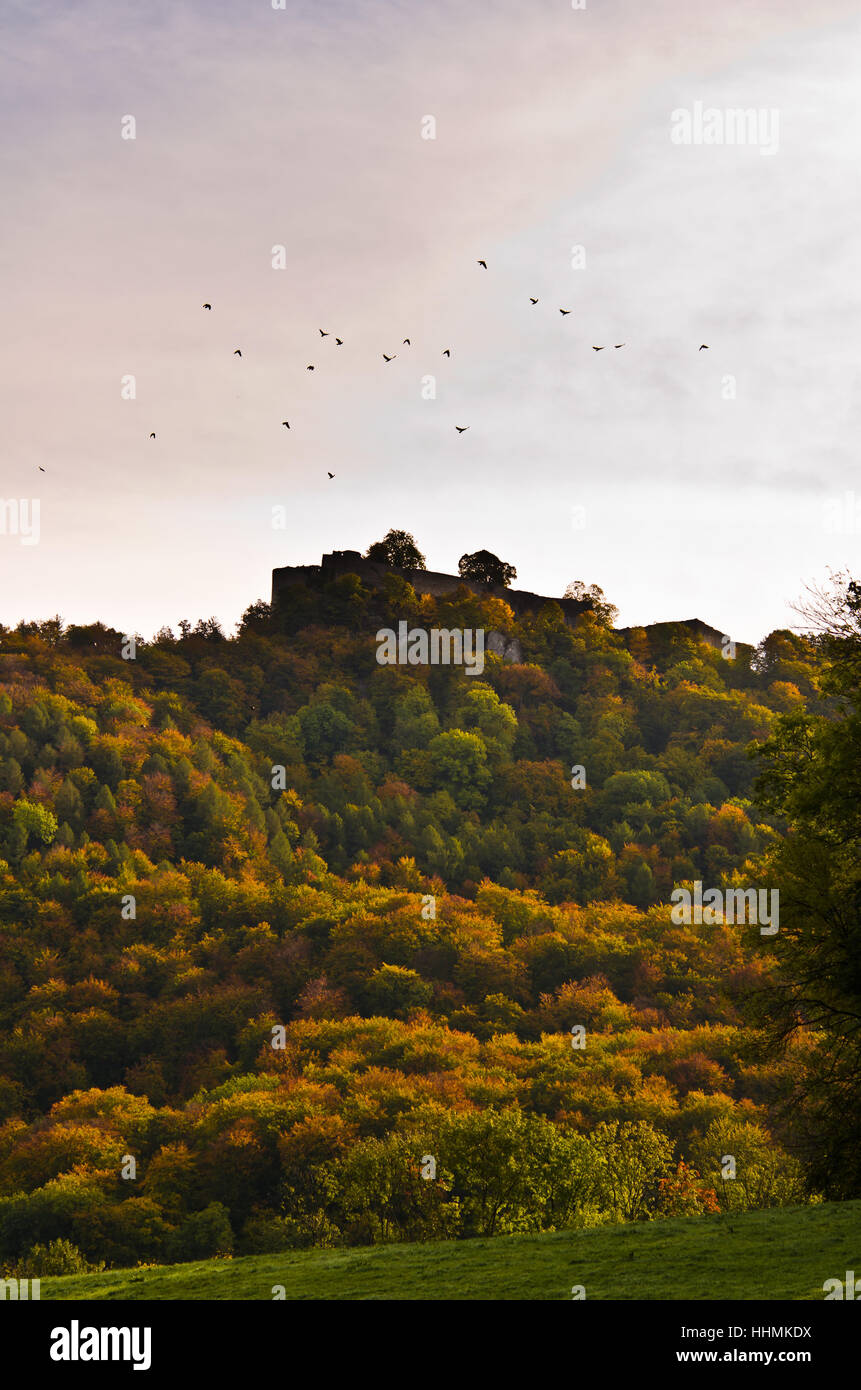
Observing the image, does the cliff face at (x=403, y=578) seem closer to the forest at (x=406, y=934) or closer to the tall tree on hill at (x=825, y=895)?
the forest at (x=406, y=934)

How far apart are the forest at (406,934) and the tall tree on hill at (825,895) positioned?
0.09 meters

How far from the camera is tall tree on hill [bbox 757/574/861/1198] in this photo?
74.4 feet

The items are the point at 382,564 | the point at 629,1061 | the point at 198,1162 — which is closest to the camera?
the point at 198,1162

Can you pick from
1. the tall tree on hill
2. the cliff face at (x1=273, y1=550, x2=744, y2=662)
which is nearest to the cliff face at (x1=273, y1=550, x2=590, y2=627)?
the cliff face at (x1=273, y1=550, x2=744, y2=662)

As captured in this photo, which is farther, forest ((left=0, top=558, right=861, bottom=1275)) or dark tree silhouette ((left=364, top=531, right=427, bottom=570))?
dark tree silhouette ((left=364, top=531, right=427, bottom=570))

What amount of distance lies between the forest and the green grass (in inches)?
115

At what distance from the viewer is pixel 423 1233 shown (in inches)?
1750

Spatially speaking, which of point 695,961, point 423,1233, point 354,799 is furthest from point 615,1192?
point 354,799

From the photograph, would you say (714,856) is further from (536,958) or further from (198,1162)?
(198,1162)

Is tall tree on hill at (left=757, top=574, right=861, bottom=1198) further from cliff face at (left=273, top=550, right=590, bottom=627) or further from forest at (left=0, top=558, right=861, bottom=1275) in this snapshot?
cliff face at (left=273, top=550, right=590, bottom=627)

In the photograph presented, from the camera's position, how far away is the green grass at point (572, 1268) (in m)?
17.4

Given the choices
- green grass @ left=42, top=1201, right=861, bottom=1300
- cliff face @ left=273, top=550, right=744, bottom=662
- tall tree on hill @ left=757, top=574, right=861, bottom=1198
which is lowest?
green grass @ left=42, top=1201, right=861, bottom=1300

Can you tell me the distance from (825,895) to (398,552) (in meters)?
113
